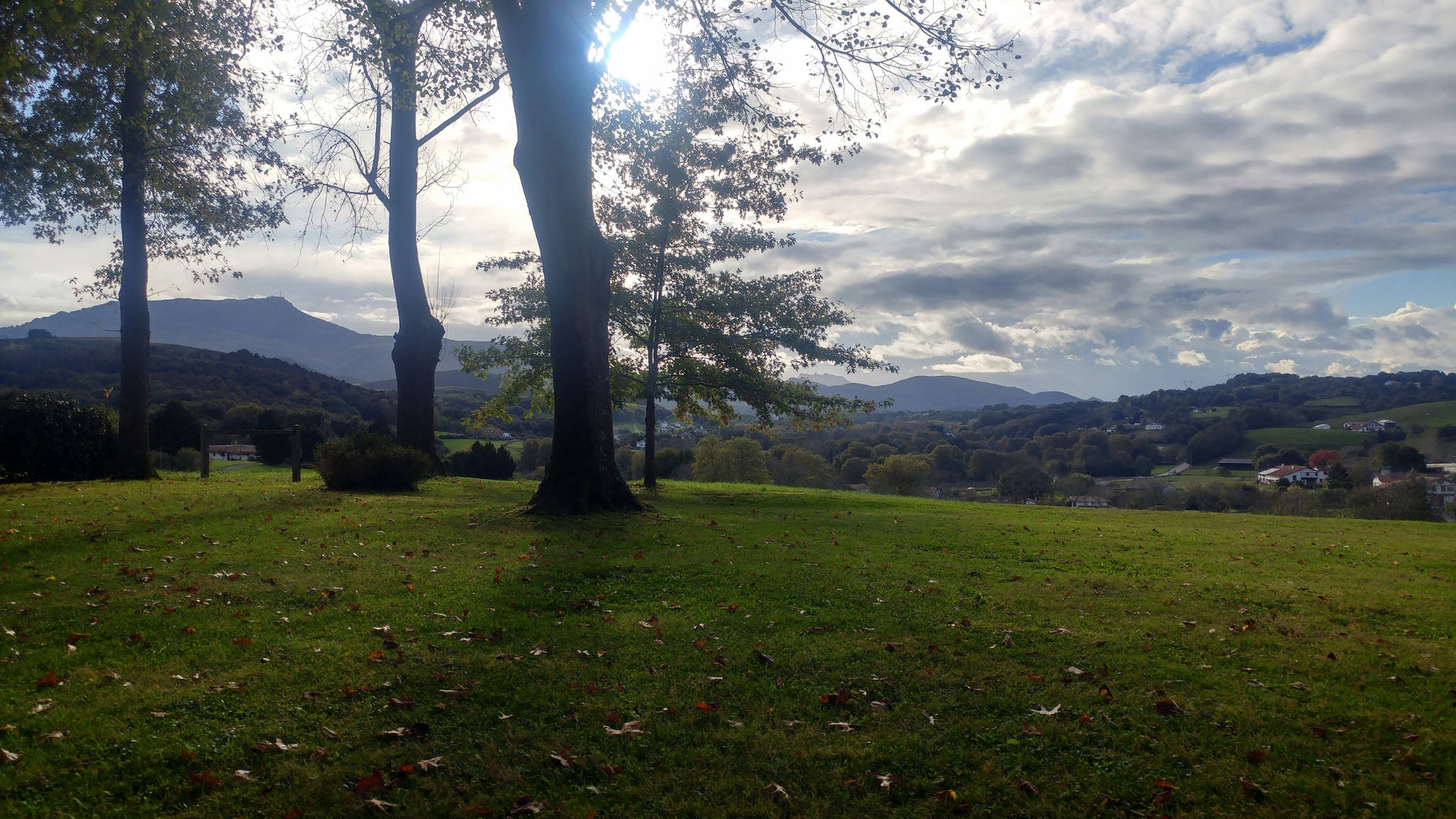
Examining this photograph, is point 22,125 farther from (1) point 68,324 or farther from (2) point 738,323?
(1) point 68,324

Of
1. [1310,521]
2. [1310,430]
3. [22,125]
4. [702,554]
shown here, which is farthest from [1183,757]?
[1310,430]

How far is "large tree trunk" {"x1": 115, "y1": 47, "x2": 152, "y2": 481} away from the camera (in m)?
16.5

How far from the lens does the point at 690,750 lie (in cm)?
427

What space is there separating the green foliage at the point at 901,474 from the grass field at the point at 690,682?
37.2m

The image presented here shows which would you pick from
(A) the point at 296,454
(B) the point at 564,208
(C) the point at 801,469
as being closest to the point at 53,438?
(A) the point at 296,454

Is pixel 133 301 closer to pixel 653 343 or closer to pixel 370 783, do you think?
pixel 653 343

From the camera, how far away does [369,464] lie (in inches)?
609

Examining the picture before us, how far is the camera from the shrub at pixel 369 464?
50.2ft

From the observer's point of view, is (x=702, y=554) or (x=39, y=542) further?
(x=702, y=554)

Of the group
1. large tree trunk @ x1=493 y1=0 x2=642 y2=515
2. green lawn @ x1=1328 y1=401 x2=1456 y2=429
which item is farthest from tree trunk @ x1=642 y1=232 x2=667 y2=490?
green lawn @ x1=1328 y1=401 x2=1456 y2=429

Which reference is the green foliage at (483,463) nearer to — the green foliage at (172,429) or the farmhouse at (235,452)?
the farmhouse at (235,452)

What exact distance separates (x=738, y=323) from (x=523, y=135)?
10.5m

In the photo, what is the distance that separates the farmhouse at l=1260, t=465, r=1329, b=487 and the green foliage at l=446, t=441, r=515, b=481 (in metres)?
40.9

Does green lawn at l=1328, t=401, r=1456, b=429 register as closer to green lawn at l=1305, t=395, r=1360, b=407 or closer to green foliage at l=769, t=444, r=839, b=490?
green lawn at l=1305, t=395, r=1360, b=407
